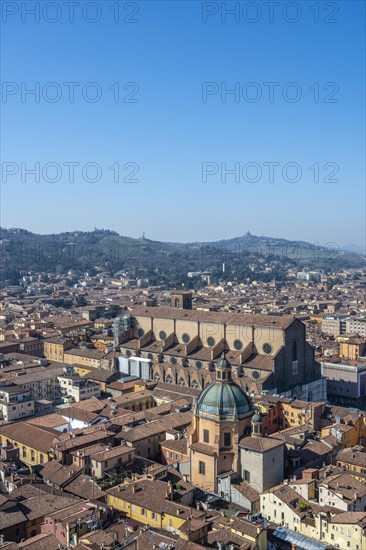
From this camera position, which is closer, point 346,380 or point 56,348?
point 346,380

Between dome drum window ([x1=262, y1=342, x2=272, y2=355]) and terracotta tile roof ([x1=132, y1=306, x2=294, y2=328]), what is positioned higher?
terracotta tile roof ([x1=132, y1=306, x2=294, y2=328])

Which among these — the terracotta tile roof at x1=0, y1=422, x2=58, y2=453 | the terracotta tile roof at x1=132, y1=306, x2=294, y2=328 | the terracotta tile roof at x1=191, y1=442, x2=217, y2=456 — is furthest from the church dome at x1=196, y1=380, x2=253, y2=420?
the terracotta tile roof at x1=132, y1=306, x2=294, y2=328

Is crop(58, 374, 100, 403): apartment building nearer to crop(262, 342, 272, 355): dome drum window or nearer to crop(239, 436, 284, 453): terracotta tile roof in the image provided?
crop(262, 342, 272, 355): dome drum window

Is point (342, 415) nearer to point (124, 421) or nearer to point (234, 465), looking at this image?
point (234, 465)

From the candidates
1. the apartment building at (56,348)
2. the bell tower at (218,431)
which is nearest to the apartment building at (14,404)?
the bell tower at (218,431)

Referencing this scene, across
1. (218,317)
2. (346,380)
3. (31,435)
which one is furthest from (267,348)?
(31,435)

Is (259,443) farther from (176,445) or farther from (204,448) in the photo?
(176,445)

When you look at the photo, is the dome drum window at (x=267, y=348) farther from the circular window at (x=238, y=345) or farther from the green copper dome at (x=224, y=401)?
the green copper dome at (x=224, y=401)

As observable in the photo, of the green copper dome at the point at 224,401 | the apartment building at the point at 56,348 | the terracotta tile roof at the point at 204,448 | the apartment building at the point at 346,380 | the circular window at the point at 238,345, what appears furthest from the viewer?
the apartment building at the point at 56,348

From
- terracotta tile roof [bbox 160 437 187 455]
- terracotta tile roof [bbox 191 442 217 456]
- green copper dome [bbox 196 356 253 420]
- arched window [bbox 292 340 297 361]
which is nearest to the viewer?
terracotta tile roof [bbox 191 442 217 456]

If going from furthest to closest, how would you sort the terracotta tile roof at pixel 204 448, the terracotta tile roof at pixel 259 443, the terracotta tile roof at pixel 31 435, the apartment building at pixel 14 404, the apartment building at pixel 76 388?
the apartment building at pixel 76 388 → the apartment building at pixel 14 404 → the terracotta tile roof at pixel 31 435 → the terracotta tile roof at pixel 204 448 → the terracotta tile roof at pixel 259 443

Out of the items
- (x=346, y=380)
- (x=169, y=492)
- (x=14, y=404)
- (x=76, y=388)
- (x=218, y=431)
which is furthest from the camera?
A: (x=346, y=380)

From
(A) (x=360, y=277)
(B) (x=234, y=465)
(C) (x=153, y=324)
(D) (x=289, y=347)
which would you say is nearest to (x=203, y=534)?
(B) (x=234, y=465)

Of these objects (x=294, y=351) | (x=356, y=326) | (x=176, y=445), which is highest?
(x=294, y=351)
